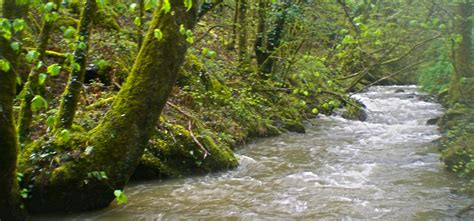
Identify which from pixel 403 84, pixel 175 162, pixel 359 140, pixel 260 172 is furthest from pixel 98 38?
pixel 403 84

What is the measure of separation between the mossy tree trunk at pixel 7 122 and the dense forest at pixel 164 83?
0.04ft

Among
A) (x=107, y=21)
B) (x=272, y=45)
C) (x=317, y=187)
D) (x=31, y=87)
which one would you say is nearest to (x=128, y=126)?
(x=31, y=87)

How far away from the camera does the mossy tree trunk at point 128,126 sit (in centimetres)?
498

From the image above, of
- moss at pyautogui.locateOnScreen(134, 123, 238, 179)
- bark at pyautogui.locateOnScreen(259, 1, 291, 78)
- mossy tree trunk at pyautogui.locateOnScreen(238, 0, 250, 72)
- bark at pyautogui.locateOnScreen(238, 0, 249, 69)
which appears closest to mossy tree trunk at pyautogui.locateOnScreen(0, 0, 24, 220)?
moss at pyautogui.locateOnScreen(134, 123, 238, 179)

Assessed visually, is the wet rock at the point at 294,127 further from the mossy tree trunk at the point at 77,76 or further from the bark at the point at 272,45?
the mossy tree trunk at the point at 77,76

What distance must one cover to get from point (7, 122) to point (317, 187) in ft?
15.5

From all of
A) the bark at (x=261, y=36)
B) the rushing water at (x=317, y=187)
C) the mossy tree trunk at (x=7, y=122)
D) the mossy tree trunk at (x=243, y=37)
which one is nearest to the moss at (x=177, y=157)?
the rushing water at (x=317, y=187)

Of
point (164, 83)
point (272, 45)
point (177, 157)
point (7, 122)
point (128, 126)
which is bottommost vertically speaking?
point (177, 157)

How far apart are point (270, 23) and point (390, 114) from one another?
17.7 feet

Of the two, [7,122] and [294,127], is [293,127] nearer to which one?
[294,127]

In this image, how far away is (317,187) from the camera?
7102 millimetres

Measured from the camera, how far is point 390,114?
1507cm

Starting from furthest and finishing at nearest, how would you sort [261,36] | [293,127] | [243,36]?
[243,36]
[261,36]
[293,127]

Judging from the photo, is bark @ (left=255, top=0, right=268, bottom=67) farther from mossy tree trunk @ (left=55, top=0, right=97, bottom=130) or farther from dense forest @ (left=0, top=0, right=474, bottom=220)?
mossy tree trunk @ (left=55, top=0, right=97, bottom=130)
